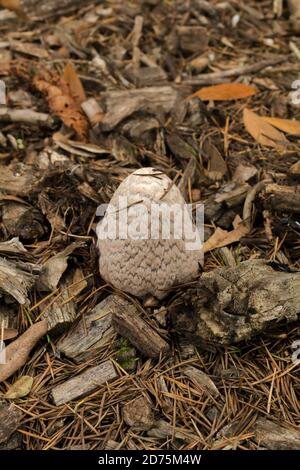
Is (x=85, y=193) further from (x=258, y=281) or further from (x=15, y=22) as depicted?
(x=15, y=22)

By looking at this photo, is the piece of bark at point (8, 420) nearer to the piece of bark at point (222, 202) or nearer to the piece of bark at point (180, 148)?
the piece of bark at point (222, 202)

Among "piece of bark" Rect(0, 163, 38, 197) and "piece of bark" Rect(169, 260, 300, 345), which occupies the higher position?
"piece of bark" Rect(0, 163, 38, 197)

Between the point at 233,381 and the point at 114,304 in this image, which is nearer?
the point at 233,381

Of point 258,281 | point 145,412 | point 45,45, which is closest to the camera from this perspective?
point 145,412

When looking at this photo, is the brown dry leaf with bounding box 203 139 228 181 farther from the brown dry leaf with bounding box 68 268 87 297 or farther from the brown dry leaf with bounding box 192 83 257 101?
the brown dry leaf with bounding box 68 268 87 297

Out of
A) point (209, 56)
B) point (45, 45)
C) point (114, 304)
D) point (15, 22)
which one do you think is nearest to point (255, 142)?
point (209, 56)

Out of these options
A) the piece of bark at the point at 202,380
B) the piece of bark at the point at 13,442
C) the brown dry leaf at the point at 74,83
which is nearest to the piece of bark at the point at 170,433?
the piece of bark at the point at 202,380
